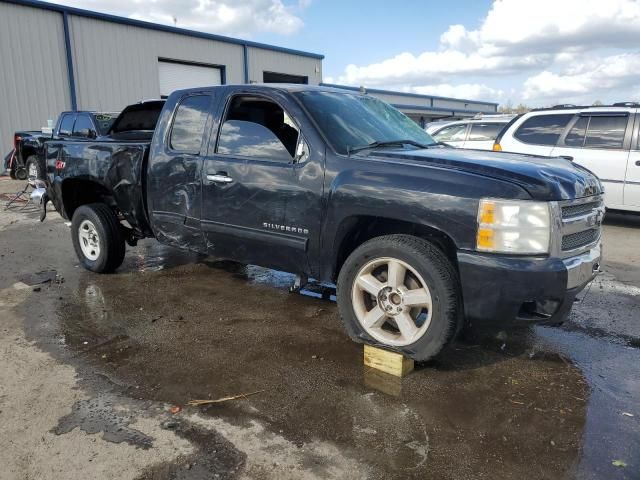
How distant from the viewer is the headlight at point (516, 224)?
299cm

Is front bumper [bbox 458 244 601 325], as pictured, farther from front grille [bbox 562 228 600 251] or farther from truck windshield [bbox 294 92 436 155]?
truck windshield [bbox 294 92 436 155]

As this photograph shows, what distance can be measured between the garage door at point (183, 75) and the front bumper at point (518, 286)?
799 inches

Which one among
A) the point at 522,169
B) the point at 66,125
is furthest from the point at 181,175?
the point at 66,125

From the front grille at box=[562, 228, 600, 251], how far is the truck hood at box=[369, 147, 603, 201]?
25cm

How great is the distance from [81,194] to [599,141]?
24.9ft

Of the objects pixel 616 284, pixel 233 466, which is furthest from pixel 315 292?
pixel 616 284

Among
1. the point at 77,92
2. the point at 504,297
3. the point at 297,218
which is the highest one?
the point at 77,92

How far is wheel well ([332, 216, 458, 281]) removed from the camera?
3396mm

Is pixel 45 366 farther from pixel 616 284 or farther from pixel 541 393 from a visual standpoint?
pixel 616 284

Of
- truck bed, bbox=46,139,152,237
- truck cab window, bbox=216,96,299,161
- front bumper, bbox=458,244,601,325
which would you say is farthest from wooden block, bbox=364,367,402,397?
truck bed, bbox=46,139,152,237

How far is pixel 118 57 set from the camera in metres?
20.0

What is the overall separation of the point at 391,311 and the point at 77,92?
19.0 m

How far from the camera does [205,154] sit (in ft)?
14.4

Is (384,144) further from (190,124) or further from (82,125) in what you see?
(82,125)
